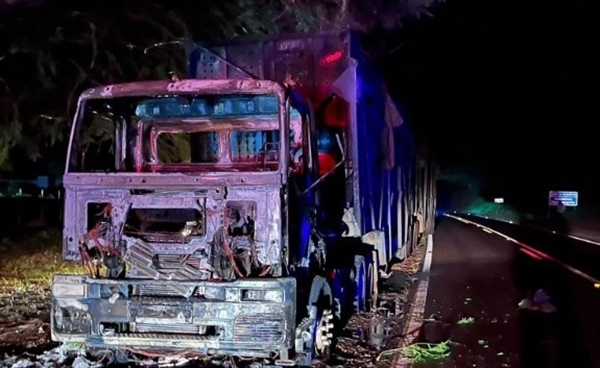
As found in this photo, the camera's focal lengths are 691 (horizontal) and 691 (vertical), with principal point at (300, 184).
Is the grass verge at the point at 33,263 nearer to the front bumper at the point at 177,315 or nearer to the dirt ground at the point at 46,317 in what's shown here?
the dirt ground at the point at 46,317

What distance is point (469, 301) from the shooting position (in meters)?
11.2

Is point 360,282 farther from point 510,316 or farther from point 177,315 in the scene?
point 177,315

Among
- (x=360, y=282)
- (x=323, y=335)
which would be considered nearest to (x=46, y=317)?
(x=323, y=335)

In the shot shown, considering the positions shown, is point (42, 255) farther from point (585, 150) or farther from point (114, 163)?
point (585, 150)

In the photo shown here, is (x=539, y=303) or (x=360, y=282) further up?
(x=360, y=282)

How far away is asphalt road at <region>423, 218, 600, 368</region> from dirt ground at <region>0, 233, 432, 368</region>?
1.77ft

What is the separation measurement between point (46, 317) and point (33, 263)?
239 inches

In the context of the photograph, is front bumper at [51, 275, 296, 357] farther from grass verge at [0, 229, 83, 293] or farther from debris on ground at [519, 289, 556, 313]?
debris on ground at [519, 289, 556, 313]

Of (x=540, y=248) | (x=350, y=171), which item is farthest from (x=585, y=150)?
(x=350, y=171)

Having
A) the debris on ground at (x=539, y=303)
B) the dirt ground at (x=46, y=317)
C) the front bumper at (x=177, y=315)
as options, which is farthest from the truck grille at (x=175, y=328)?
the debris on ground at (x=539, y=303)

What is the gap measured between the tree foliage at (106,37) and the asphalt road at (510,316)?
5245 millimetres

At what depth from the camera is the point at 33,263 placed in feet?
49.7

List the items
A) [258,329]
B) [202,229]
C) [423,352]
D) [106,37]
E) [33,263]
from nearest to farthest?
[258,329] < [202,229] < [423,352] < [106,37] < [33,263]

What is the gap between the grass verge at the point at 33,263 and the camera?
12.5 meters
